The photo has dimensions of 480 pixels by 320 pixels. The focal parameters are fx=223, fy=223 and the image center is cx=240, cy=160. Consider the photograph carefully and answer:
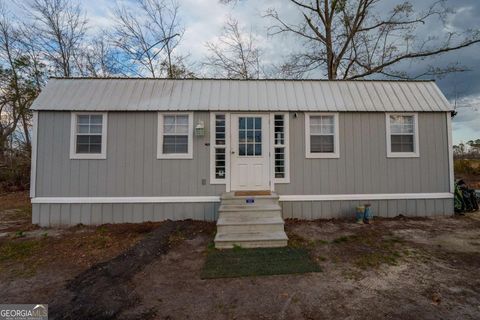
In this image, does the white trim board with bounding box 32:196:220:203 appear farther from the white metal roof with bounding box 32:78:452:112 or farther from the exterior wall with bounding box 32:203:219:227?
the white metal roof with bounding box 32:78:452:112

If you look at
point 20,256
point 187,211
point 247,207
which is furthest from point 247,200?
point 20,256

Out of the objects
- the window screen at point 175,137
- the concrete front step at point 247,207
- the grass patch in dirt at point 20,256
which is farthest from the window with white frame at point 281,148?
the grass patch in dirt at point 20,256

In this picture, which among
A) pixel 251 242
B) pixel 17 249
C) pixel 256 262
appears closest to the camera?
pixel 256 262

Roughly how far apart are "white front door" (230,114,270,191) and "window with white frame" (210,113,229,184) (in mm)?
197

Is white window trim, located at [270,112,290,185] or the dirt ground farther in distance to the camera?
white window trim, located at [270,112,290,185]

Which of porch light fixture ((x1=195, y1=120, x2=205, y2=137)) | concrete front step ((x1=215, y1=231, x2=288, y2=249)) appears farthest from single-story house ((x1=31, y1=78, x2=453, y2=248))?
concrete front step ((x1=215, y1=231, x2=288, y2=249))

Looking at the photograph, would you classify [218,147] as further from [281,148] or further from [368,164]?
[368,164]

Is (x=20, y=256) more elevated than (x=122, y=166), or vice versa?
(x=122, y=166)

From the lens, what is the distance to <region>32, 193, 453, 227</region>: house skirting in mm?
5406

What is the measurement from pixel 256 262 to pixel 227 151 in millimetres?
2901

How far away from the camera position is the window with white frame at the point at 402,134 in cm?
582

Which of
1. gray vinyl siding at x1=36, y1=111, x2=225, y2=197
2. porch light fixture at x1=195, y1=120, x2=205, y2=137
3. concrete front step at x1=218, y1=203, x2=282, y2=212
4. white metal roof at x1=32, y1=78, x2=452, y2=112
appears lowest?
concrete front step at x1=218, y1=203, x2=282, y2=212

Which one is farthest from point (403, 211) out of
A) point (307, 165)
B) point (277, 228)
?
point (277, 228)

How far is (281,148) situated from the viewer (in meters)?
5.73
